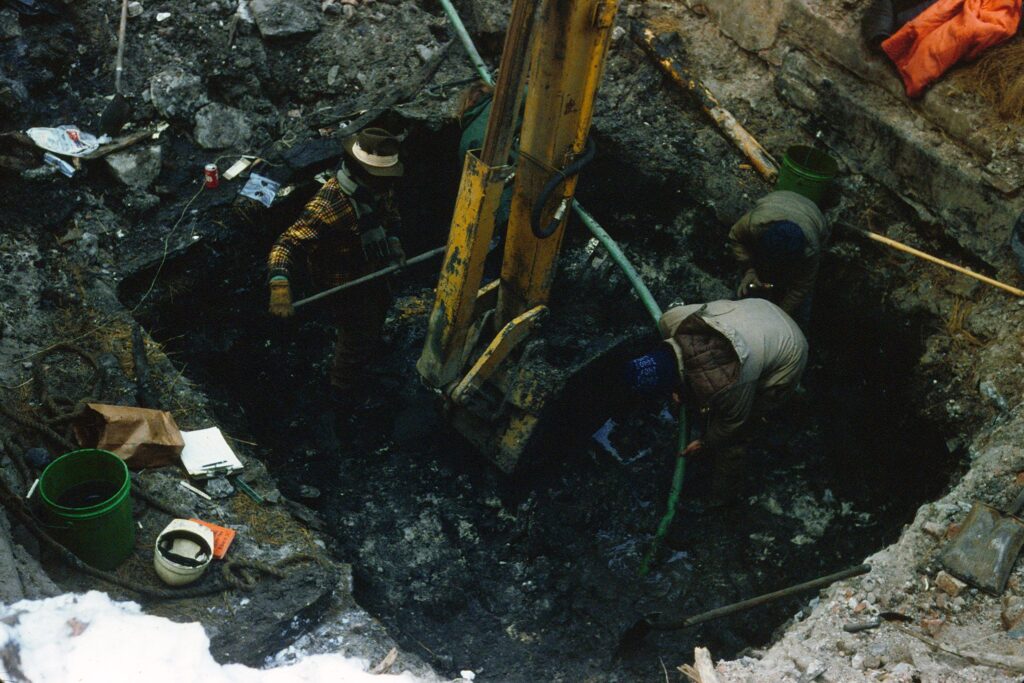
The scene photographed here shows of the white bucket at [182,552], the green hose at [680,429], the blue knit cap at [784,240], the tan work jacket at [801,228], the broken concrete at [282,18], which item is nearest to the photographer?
the white bucket at [182,552]

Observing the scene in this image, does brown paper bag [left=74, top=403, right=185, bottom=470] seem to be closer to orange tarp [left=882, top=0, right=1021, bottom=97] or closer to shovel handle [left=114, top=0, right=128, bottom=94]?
shovel handle [left=114, top=0, right=128, bottom=94]

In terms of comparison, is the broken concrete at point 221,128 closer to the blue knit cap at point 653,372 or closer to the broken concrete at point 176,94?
the broken concrete at point 176,94

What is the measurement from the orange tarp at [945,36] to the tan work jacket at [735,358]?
2105 mm

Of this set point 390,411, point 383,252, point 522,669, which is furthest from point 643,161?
point 522,669

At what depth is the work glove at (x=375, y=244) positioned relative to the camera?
18.3ft

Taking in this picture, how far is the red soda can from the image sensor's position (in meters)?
6.12

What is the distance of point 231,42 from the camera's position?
6.79m

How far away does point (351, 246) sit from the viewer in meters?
5.66

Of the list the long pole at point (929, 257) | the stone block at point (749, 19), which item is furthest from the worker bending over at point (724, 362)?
the stone block at point (749, 19)

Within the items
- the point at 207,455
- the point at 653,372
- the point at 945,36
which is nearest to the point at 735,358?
the point at 653,372

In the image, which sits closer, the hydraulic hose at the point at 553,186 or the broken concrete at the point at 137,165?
the hydraulic hose at the point at 553,186

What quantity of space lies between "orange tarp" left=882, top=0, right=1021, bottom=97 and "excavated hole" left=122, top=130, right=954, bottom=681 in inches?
55.9

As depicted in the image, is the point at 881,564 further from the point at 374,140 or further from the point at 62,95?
the point at 62,95

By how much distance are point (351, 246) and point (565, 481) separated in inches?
80.9
